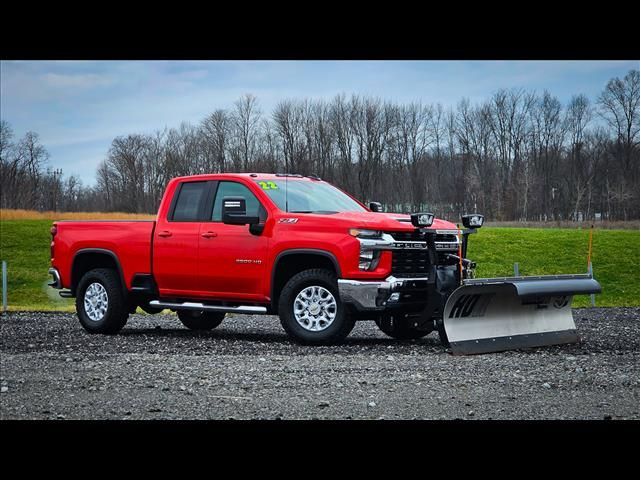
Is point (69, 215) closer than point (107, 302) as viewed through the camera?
No

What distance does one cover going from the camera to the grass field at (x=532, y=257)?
31.1 meters

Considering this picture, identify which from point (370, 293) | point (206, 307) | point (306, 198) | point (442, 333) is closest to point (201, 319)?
point (206, 307)

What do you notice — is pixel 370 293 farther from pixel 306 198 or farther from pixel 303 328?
pixel 306 198

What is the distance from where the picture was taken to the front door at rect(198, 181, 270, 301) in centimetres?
1157

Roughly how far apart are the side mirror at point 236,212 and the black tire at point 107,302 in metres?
2.44

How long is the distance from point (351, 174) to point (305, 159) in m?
1.73

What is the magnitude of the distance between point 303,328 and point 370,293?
102cm

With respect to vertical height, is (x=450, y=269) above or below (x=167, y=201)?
below

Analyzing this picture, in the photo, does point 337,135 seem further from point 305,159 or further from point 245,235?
point 245,235

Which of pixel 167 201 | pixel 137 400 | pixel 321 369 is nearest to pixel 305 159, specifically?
pixel 167 201

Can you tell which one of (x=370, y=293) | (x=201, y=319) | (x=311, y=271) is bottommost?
(x=201, y=319)

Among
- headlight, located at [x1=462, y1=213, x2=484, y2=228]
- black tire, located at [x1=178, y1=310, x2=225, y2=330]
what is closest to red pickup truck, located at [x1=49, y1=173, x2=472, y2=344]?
headlight, located at [x1=462, y1=213, x2=484, y2=228]

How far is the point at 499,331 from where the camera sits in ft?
36.0

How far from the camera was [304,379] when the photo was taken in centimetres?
862
